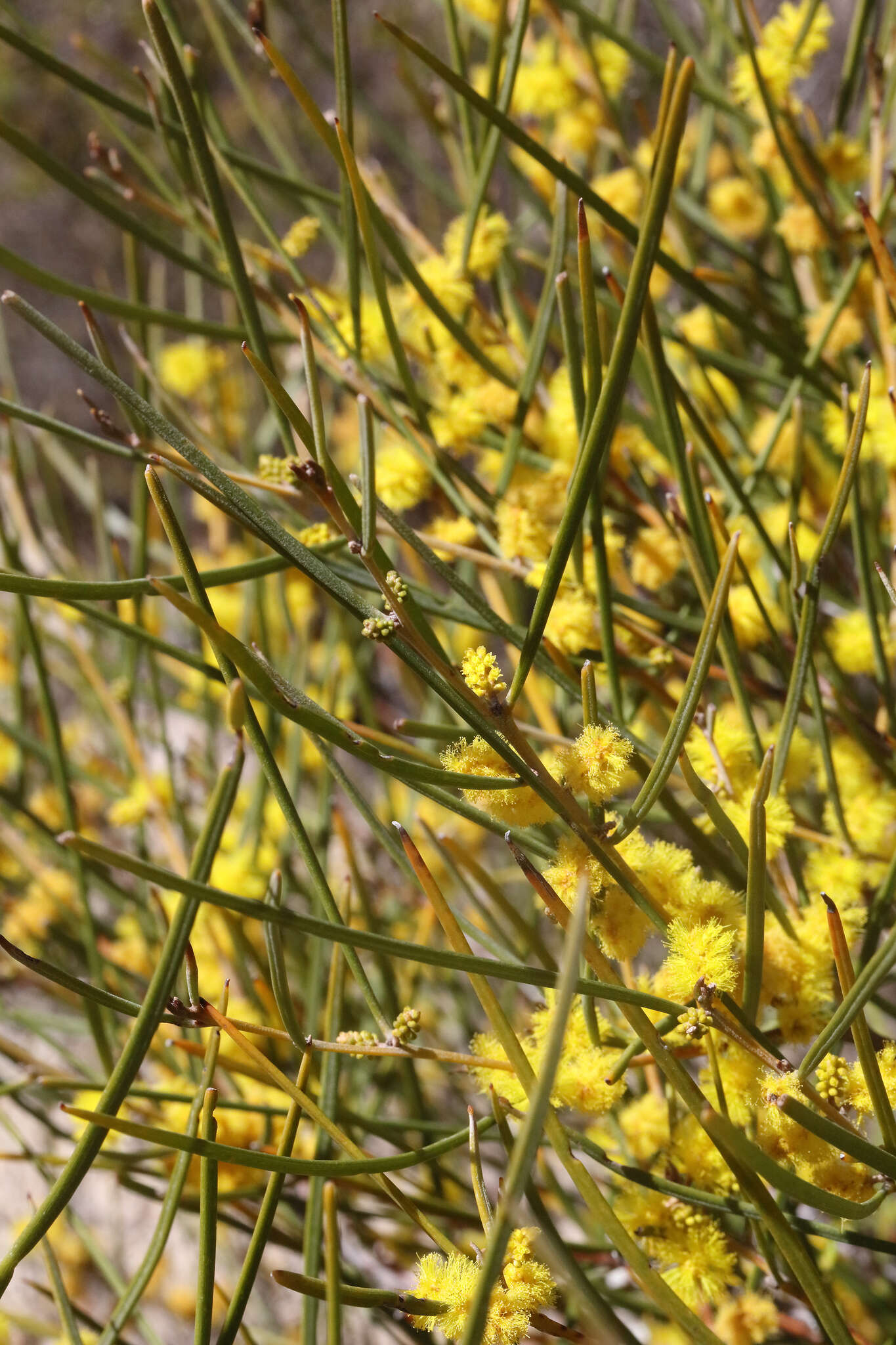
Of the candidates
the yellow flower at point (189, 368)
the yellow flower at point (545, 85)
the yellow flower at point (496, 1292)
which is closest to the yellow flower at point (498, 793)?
the yellow flower at point (496, 1292)

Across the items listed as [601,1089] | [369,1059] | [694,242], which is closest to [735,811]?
[601,1089]

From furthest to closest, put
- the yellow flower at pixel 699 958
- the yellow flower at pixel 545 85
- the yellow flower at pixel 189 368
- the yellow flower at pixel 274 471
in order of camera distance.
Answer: the yellow flower at pixel 189 368
the yellow flower at pixel 545 85
the yellow flower at pixel 274 471
the yellow flower at pixel 699 958

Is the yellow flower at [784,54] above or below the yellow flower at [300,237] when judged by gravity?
above

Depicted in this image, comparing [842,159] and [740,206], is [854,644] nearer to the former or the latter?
[842,159]

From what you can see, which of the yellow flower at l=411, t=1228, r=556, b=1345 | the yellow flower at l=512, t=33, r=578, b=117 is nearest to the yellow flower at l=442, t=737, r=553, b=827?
the yellow flower at l=411, t=1228, r=556, b=1345

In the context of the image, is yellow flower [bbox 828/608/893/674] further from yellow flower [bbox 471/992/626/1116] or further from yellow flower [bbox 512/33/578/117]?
yellow flower [bbox 512/33/578/117]

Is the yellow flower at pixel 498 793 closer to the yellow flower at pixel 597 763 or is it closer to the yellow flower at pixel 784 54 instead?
the yellow flower at pixel 597 763

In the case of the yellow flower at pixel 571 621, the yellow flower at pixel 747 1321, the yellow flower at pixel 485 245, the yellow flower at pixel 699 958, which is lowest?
the yellow flower at pixel 747 1321
